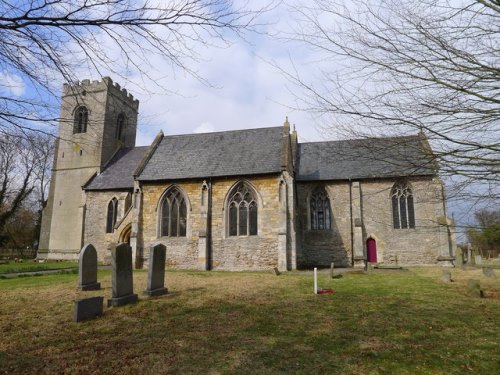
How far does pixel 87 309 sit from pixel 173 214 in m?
14.1

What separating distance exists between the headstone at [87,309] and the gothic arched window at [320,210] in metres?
17.1

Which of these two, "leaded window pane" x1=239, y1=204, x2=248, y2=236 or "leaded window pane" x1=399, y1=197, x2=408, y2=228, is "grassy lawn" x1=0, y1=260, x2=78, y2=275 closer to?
"leaded window pane" x1=239, y1=204, x2=248, y2=236

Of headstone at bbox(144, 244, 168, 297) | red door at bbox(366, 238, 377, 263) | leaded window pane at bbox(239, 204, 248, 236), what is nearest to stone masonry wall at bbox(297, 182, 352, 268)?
red door at bbox(366, 238, 377, 263)

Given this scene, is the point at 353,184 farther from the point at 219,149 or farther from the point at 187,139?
the point at 187,139

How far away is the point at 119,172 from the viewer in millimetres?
27312

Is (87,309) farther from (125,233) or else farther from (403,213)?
(403,213)

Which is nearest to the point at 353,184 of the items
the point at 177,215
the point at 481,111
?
the point at 177,215

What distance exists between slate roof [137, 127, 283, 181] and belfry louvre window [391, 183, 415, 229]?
829 cm

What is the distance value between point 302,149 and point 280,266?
10909 mm

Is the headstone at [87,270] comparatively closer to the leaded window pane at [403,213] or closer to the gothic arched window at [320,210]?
the gothic arched window at [320,210]

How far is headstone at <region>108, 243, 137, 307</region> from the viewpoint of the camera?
→ 29.3 feet

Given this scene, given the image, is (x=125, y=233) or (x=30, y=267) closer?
(x=30, y=267)

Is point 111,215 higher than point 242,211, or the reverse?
point 111,215

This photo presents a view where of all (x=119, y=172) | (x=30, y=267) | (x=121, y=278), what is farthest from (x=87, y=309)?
(x=119, y=172)
